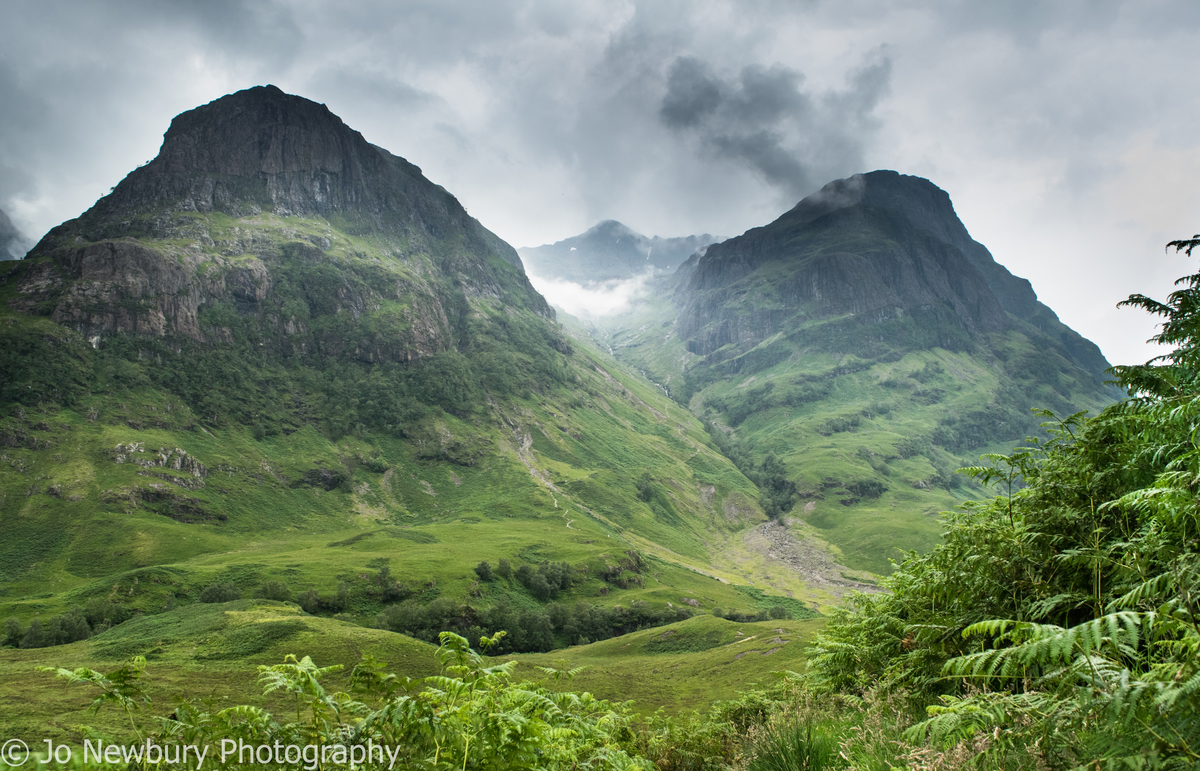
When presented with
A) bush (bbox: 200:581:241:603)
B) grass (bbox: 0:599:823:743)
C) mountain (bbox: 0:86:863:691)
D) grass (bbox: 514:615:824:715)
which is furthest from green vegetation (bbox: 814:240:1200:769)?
bush (bbox: 200:581:241:603)

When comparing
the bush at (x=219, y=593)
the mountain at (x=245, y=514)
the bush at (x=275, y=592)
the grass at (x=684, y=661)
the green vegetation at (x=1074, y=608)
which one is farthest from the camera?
the mountain at (x=245, y=514)

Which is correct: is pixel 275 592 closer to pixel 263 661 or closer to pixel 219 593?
pixel 219 593

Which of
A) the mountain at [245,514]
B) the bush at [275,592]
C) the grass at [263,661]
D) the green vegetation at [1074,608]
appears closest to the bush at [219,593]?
the mountain at [245,514]

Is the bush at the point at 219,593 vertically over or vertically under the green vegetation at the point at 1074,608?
under

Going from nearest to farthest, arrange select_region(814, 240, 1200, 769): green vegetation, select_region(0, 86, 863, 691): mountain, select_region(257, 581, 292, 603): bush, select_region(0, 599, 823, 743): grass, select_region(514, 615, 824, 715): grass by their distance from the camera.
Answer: select_region(814, 240, 1200, 769): green vegetation, select_region(0, 599, 823, 743): grass, select_region(514, 615, 824, 715): grass, select_region(257, 581, 292, 603): bush, select_region(0, 86, 863, 691): mountain

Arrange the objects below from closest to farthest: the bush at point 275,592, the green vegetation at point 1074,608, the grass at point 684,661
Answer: the green vegetation at point 1074,608, the grass at point 684,661, the bush at point 275,592

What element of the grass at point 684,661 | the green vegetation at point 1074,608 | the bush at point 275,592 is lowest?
the grass at point 684,661

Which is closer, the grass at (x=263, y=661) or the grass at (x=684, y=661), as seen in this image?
the grass at (x=263, y=661)

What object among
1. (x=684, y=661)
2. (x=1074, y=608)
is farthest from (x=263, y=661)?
(x=1074, y=608)

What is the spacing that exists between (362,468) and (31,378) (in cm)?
8683

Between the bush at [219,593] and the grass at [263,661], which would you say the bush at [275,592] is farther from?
the grass at [263,661]

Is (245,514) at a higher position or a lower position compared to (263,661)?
higher

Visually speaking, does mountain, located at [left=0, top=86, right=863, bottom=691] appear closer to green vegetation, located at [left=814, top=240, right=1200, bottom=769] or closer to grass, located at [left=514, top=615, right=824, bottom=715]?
grass, located at [left=514, top=615, right=824, bottom=715]

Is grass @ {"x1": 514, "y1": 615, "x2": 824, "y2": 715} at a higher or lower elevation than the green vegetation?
lower
